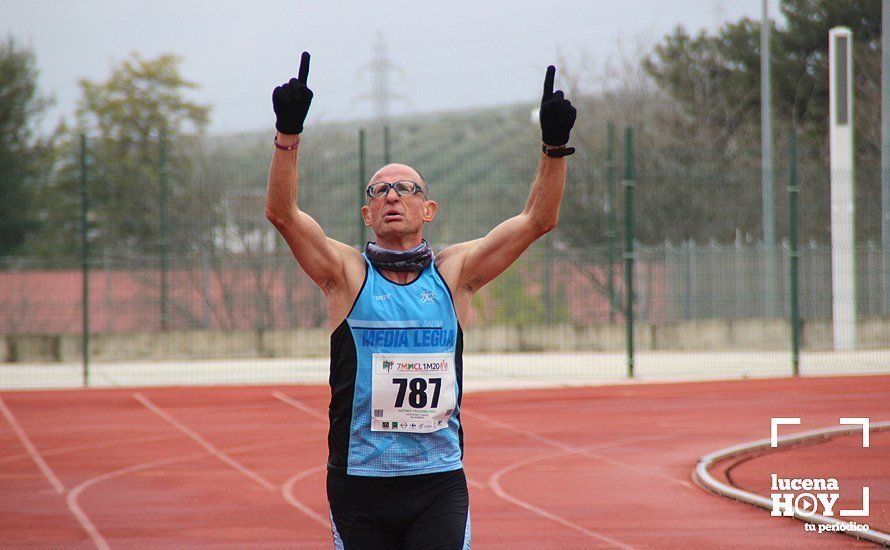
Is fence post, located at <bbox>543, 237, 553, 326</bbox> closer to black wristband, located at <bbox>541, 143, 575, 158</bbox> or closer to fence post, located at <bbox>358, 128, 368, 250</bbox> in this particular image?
fence post, located at <bbox>358, 128, 368, 250</bbox>

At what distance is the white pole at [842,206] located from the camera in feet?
61.3

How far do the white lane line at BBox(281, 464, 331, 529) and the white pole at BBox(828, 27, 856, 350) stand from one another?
11.6 meters

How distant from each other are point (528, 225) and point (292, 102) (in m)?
0.94

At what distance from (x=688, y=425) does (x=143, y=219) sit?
10.6 m

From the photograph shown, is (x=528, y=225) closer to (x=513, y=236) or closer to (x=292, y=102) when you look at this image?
(x=513, y=236)

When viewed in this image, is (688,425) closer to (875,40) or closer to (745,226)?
(745,226)

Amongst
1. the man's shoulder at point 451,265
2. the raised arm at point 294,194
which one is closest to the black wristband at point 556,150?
the man's shoulder at point 451,265

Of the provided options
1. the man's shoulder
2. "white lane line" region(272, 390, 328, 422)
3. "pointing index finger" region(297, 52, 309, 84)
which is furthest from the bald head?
"white lane line" region(272, 390, 328, 422)

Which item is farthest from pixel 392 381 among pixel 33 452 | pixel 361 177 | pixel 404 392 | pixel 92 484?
pixel 361 177

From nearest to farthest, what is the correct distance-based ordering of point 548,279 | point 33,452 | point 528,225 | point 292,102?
point 292,102
point 528,225
point 33,452
point 548,279

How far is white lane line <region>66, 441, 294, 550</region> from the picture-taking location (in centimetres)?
738

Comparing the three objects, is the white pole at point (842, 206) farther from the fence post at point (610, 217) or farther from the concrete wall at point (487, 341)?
the fence post at point (610, 217)

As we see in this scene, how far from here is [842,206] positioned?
1873 centimetres

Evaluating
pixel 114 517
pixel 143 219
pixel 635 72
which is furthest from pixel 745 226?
pixel 114 517
